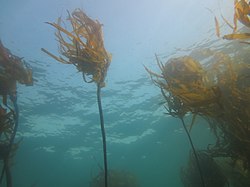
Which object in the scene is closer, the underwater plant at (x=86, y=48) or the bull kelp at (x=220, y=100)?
the bull kelp at (x=220, y=100)

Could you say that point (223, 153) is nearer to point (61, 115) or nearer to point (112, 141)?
point (61, 115)

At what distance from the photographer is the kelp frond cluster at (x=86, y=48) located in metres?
4.12

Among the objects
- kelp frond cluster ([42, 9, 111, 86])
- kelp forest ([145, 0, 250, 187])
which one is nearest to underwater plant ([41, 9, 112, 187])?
kelp frond cluster ([42, 9, 111, 86])

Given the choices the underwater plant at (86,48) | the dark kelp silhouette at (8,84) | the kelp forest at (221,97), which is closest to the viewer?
the kelp forest at (221,97)

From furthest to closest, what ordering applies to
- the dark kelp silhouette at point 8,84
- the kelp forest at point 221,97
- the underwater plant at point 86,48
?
the dark kelp silhouette at point 8,84 < the underwater plant at point 86,48 < the kelp forest at point 221,97

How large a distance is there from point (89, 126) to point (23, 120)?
665 cm

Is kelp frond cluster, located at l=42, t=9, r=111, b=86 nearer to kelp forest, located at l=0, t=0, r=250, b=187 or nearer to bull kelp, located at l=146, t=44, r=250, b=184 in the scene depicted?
kelp forest, located at l=0, t=0, r=250, b=187

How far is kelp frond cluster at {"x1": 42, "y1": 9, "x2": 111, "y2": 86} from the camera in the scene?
4121 mm

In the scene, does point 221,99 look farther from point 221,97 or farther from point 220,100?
point 220,100

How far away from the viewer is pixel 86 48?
161 inches

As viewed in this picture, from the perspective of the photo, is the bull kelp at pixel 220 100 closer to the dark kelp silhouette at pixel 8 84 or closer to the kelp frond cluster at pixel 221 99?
the kelp frond cluster at pixel 221 99

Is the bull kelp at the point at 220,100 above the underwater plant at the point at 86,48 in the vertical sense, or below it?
below

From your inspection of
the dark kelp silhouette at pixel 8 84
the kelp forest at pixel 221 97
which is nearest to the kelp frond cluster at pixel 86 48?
the kelp forest at pixel 221 97

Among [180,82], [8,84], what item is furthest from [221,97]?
[8,84]
